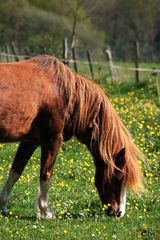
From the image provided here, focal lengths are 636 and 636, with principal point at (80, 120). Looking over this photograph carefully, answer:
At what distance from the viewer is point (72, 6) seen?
26656mm

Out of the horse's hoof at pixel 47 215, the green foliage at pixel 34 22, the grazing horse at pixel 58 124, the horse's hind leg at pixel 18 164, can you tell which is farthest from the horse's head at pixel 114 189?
the green foliage at pixel 34 22

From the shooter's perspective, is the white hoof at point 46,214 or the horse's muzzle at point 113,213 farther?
the horse's muzzle at point 113,213

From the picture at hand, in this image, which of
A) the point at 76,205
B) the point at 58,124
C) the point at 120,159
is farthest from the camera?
the point at 76,205

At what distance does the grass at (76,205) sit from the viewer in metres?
6.29

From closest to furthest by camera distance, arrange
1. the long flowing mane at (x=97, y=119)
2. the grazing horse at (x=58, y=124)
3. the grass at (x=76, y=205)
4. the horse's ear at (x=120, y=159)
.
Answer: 1. the grass at (x=76, y=205)
2. the grazing horse at (x=58, y=124)
3. the long flowing mane at (x=97, y=119)
4. the horse's ear at (x=120, y=159)

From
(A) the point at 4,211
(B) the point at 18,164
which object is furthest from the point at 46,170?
(A) the point at 4,211

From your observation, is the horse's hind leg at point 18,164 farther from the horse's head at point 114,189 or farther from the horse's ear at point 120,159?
the horse's ear at point 120,159

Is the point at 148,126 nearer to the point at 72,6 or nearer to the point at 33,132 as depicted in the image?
the point at 33,132

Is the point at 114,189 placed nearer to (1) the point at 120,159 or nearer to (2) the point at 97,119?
(1) the point at 120,159

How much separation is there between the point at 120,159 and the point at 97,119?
20.4 inches

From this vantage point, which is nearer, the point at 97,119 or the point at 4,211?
the point at 4,211

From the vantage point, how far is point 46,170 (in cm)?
687

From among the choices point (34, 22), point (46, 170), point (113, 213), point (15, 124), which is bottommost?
point (113, 213)

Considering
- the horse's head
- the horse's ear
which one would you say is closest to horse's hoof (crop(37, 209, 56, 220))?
the horse's head
